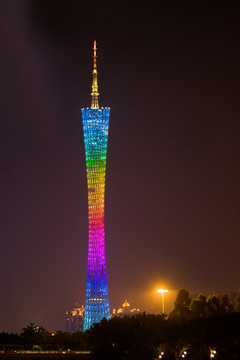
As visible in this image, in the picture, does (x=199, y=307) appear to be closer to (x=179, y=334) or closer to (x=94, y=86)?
(x=179, y=334)

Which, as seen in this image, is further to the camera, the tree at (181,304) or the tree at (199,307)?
the tree at (181,304)

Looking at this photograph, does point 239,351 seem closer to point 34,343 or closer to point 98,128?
point 98,128

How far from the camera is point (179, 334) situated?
72875 mm

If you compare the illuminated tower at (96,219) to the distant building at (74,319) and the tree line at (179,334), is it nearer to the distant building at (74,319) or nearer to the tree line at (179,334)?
the tree line at (179,334)

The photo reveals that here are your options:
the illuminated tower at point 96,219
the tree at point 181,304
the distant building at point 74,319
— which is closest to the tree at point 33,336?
the illuminated tower at point 96,219

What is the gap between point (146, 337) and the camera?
74250 millimetres

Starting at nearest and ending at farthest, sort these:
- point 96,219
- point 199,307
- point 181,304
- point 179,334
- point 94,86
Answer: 1. point 179,334
2. point 199,307
3. point 181,304
4. point 96,219
5. point 94,86

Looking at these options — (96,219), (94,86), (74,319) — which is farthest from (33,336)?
(74,319)

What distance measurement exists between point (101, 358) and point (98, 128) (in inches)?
1108

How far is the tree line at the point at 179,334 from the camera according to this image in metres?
68.5

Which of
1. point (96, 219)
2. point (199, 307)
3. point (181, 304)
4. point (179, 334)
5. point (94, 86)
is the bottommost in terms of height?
point (179, 334)

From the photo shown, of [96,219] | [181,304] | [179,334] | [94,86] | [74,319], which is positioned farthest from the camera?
[74,319]

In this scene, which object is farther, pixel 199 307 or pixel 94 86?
pixel 94 86

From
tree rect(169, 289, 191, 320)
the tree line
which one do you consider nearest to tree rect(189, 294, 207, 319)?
the tree line
